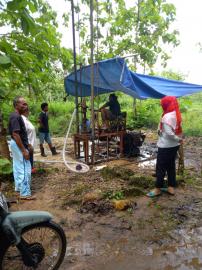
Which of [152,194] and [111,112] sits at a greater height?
[111,112]

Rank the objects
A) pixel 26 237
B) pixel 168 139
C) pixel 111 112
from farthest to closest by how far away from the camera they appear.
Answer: pixel 111 112 → pixel 168 139 → pixel 26 237

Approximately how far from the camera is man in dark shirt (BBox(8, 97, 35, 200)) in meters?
4.02

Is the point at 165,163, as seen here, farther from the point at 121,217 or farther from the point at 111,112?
the point at 111,112

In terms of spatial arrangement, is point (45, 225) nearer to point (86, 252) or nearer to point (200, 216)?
point (86, 252)

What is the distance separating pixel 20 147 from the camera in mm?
4094

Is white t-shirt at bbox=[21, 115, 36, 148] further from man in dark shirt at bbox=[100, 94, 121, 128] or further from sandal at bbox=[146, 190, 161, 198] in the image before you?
man in dark shirt at bbox=[100, 94, 121, 128]

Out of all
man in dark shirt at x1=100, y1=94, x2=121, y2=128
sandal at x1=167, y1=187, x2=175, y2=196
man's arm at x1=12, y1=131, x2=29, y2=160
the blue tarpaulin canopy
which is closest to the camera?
man's arm at x1=12, y1=131, x2=29, y2=160

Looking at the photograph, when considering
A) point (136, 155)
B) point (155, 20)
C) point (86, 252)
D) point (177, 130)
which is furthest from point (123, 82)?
point (155, 20)

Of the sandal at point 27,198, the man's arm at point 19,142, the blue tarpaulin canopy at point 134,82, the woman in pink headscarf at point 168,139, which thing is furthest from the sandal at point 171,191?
the man's arm at point 19,142

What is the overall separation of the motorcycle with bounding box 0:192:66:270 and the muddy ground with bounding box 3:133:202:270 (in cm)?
29

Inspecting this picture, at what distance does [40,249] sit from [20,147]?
1956mm

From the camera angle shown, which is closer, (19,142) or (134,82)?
(19,142)

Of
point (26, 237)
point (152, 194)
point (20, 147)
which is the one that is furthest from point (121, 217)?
point (20, 147)

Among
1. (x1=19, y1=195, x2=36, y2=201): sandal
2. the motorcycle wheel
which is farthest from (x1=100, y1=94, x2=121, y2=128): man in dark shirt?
the motorcycle wheel
